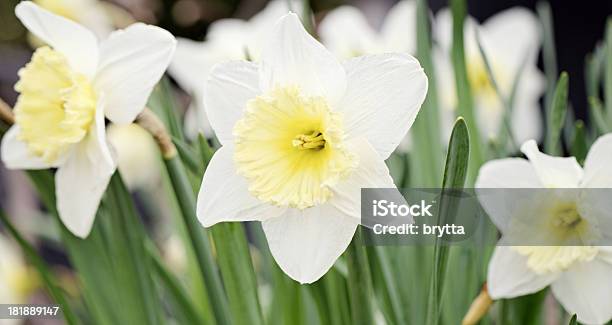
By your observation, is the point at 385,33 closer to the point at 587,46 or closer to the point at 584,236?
the point at 584,236

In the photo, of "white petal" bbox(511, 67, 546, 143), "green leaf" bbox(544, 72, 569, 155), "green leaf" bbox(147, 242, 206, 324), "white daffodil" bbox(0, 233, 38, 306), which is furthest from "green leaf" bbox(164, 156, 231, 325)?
"white daffodil" bbox(0, 233, 38, 306)

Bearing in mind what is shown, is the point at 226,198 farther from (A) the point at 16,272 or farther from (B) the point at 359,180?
(A) the point at 16,272

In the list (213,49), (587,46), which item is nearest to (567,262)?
(213,49)

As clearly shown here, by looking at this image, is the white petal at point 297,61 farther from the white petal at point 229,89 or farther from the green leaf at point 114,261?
the green leaf at point 114,261

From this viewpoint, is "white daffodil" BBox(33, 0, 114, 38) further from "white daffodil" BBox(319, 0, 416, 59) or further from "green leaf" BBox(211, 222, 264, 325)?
"green leaf" BBox(211, 222, 264, 325)

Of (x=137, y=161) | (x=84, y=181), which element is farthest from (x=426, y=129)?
(x=137, y=161)

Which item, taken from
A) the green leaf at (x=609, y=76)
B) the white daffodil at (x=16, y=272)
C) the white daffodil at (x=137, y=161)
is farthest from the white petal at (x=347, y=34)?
the white daffodil at (x=16, y=272)
